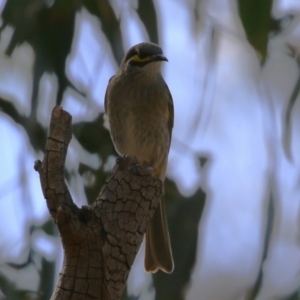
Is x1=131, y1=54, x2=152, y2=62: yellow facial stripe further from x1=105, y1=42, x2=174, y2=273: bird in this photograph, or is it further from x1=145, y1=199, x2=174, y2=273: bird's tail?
x1=145, y1=199, x2=174, y2=273: bird's tail

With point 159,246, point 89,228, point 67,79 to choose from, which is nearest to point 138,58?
point 67,79

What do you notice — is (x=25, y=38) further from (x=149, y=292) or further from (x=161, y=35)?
(x=149, y=292)

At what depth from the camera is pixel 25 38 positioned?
145 inches

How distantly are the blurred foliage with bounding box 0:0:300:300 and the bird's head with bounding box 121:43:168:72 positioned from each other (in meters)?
0.10

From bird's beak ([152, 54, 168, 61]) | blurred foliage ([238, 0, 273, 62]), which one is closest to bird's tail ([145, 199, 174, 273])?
bird's beak ([152, 54, 168, 61])

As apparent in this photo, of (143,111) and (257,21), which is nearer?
(257,21)

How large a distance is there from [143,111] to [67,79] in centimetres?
40

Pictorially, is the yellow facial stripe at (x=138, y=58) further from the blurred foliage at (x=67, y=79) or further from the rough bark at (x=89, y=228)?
the rough bark at (x=89, y=228)

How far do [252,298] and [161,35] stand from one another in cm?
115

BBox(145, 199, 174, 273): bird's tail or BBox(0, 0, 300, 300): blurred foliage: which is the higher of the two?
BBox(0, 0, 300, 300): blurred foliage

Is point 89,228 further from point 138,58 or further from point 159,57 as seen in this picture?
point 138,58

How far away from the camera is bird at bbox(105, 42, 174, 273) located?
3843 millimetres

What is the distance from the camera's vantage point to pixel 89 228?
2.33 meters

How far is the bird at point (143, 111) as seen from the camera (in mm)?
3843
